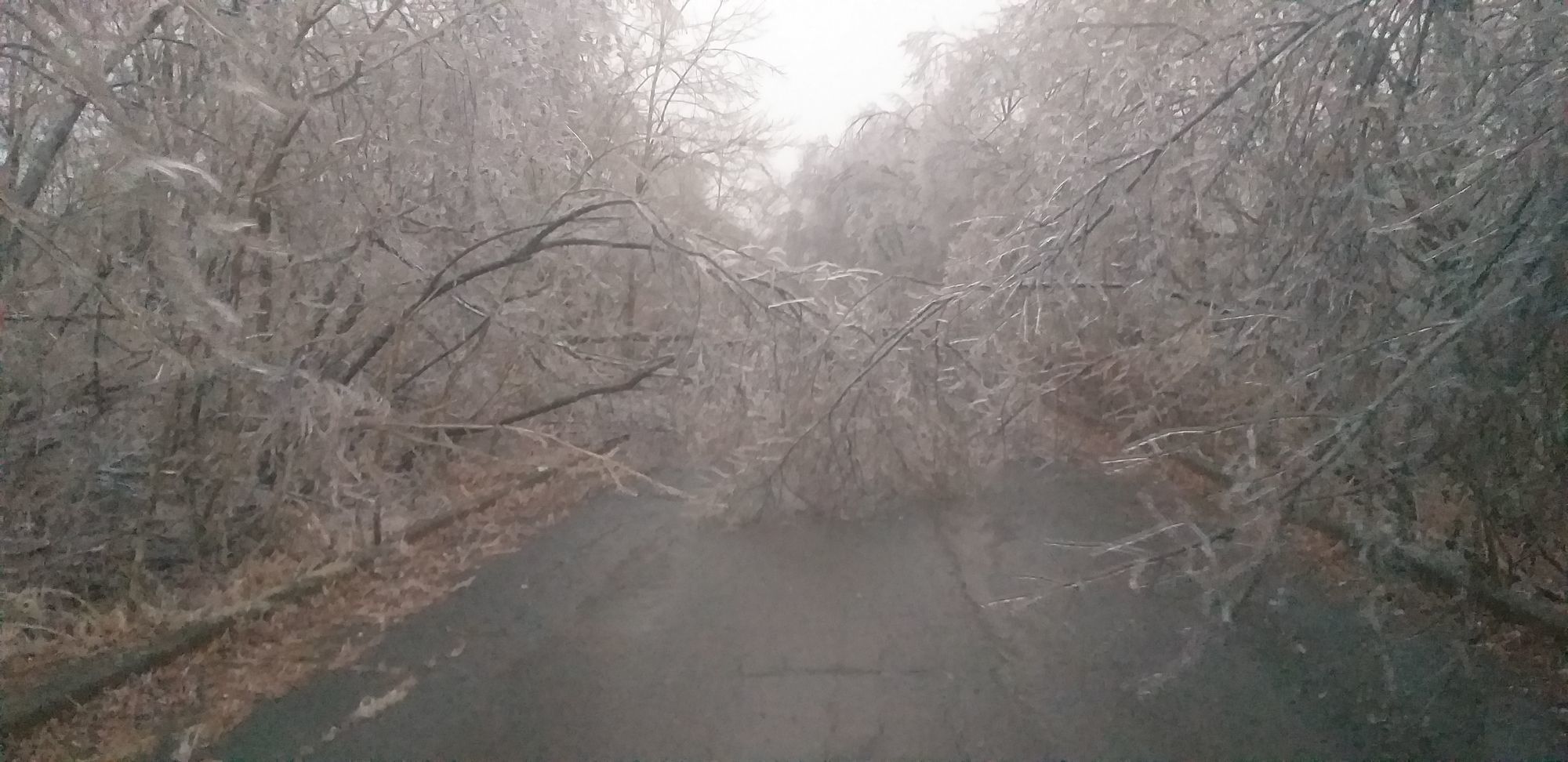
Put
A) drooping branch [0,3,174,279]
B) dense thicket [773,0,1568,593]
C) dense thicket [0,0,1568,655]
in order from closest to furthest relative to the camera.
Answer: dense thicket [773,0,1568,593], dense thicket [0,0,1568,655], drooping branch [0,3,174,279]

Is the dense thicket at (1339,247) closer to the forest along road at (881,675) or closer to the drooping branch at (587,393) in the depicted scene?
the forest along road at (881,675)

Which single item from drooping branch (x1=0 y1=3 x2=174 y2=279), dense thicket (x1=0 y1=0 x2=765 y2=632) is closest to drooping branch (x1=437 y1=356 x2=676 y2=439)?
dense thicket (x1=0 y1=0 x2=765 y2=632)

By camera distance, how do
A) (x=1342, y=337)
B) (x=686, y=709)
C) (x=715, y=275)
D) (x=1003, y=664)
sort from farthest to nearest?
(x=715, y=275) → (x=1003, y=664) → (x=686, y=709) → (x=1342, y=337)

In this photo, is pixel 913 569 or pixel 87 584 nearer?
pixel 87 584

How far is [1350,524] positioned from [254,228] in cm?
654

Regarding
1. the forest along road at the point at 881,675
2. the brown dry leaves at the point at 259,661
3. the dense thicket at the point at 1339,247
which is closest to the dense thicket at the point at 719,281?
the dense thicket at the point at 1339,247

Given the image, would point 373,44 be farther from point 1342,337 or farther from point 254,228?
point 1342,337

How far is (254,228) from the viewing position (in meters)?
5.91

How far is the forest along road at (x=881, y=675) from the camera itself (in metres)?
4.56

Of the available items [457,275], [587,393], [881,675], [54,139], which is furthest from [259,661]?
[881,675]

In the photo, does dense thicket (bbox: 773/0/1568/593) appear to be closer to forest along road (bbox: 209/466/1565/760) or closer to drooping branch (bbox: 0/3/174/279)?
forest along road (bbox: 209/466/1565/760)

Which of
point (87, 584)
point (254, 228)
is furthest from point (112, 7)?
point (87, 584)

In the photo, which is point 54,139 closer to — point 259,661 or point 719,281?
point 259,661

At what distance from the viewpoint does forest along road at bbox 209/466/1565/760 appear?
4.56 metres
